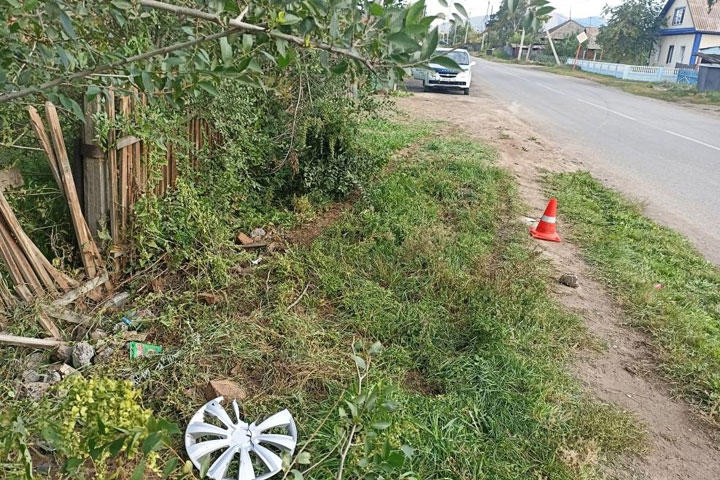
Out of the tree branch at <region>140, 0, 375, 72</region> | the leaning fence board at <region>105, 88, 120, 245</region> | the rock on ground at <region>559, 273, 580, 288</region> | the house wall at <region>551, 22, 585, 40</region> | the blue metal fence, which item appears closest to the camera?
the tree branch at <region>140, 0, 375, 72</region>

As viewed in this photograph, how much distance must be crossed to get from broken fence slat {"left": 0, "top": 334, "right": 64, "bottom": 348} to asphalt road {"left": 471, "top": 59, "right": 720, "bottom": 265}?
18.0ft

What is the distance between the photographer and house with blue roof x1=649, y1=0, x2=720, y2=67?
3831cm

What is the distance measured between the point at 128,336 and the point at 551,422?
2424 millimetres

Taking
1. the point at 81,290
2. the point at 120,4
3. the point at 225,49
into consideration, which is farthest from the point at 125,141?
the point at 225,49

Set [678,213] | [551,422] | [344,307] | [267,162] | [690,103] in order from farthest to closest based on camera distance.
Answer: [690,103]
[678,213]
[267,162]
[344,307]
[551,422]

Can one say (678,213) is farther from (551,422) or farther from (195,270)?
(195,270)

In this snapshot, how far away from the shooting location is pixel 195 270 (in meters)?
3.85

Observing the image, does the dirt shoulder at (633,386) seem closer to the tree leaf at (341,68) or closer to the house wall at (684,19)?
the tree leaf at (341,68)

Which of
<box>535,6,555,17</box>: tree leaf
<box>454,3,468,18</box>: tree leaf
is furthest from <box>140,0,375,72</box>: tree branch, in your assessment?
<box>535,6,555,17</box>: tree leaf

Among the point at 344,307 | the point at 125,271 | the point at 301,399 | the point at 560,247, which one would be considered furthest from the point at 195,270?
the point at 560,247

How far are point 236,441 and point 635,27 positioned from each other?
162ft

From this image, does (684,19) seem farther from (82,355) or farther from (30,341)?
(30,341)

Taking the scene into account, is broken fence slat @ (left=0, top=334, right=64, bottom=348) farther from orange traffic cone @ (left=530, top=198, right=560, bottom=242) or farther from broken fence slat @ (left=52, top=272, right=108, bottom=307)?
orange traffic cone @ (left=530, top=198, right=560, bottom=242)

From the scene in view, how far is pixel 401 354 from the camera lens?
10.4 ft
